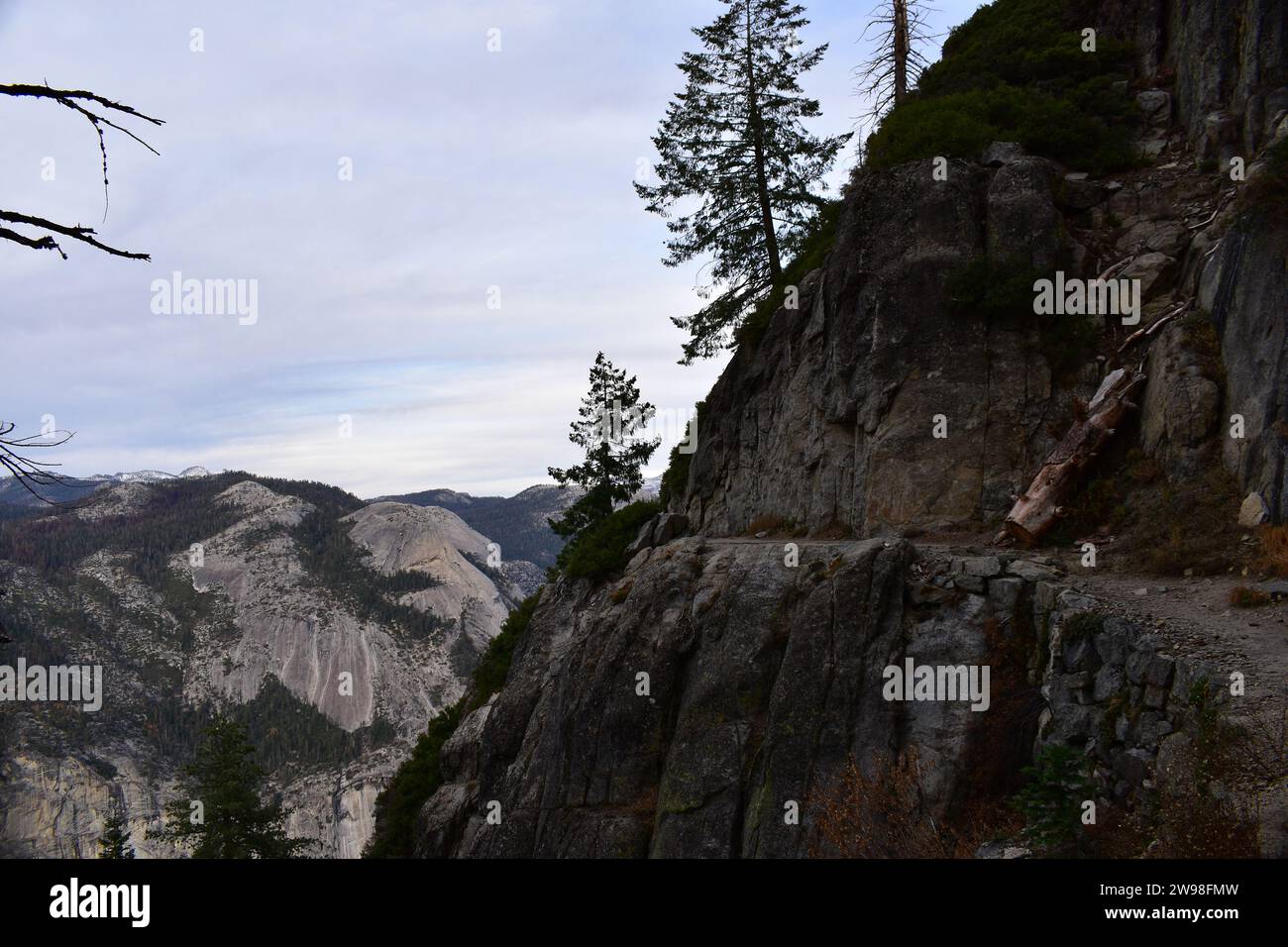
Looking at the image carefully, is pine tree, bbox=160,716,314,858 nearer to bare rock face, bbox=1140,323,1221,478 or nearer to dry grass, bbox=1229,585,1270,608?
bare rock face, bbox=1140,323,1221,478

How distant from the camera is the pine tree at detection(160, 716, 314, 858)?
116 ft

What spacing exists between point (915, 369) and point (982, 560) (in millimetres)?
6500

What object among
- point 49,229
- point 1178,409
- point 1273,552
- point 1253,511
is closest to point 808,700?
point 1273,552

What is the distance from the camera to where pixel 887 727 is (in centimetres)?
1446

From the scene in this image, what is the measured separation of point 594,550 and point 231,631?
19746 cm

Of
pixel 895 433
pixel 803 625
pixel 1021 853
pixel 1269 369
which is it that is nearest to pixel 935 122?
pixel 895 433

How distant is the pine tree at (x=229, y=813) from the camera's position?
116 feet

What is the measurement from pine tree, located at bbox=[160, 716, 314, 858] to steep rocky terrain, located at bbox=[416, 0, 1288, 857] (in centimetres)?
1451

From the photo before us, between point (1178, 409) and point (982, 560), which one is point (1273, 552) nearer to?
point (1178, 409)

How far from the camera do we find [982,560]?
15.3 m

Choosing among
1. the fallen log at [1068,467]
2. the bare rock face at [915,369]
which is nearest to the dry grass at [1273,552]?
the fallen log at [1068,467]

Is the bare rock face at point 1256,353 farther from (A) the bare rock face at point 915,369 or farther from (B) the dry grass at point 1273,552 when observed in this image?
(A) the bare rock face at point 915,369
